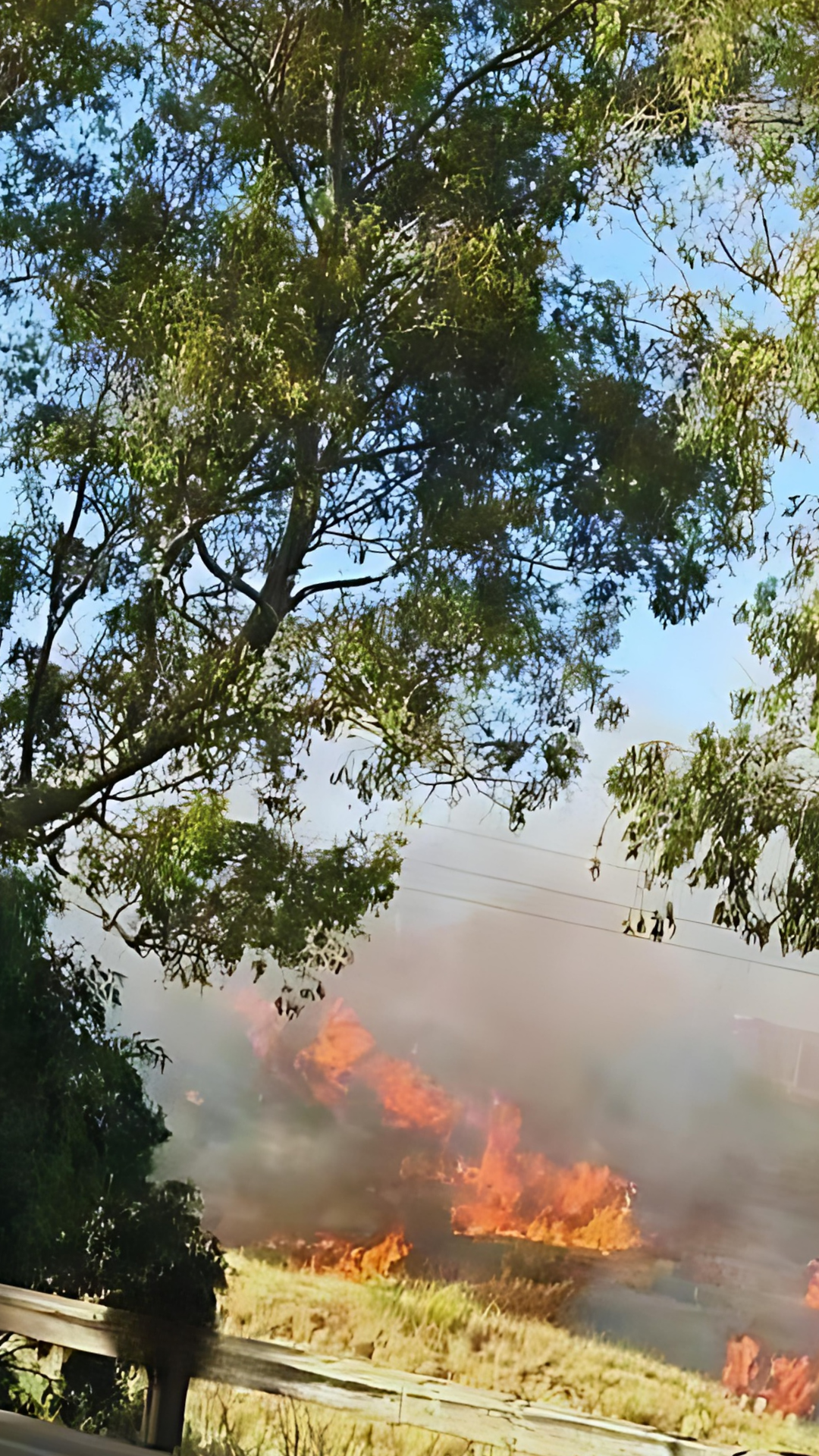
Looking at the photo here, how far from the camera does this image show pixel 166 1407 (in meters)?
2.38

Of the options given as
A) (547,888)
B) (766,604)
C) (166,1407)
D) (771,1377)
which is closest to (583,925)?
(547,888)

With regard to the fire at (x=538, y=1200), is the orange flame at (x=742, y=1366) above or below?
below

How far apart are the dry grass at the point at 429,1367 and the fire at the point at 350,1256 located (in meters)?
0.02

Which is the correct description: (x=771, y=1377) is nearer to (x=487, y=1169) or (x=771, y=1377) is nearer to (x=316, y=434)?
(x=487, y=1169)

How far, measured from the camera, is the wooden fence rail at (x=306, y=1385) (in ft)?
6.88

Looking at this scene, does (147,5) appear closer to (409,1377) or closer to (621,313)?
(621,313)

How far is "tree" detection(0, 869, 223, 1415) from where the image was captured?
7.91ft

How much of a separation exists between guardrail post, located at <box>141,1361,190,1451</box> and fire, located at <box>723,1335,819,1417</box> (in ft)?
3.17

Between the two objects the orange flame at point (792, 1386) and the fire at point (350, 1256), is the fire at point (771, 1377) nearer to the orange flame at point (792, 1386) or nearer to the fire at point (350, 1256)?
the orange flame at point (792, 1386)

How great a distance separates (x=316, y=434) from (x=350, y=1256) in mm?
1456

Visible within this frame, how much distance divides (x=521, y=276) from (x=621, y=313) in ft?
0.63

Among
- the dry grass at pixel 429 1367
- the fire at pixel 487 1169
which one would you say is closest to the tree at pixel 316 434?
the fire at pixel 487 1169

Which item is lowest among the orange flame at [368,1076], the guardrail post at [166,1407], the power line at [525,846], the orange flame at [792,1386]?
the guardrail post at [166,1407]

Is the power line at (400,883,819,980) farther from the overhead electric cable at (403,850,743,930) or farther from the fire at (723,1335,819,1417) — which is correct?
the fire at (723,1335,819,1417)
